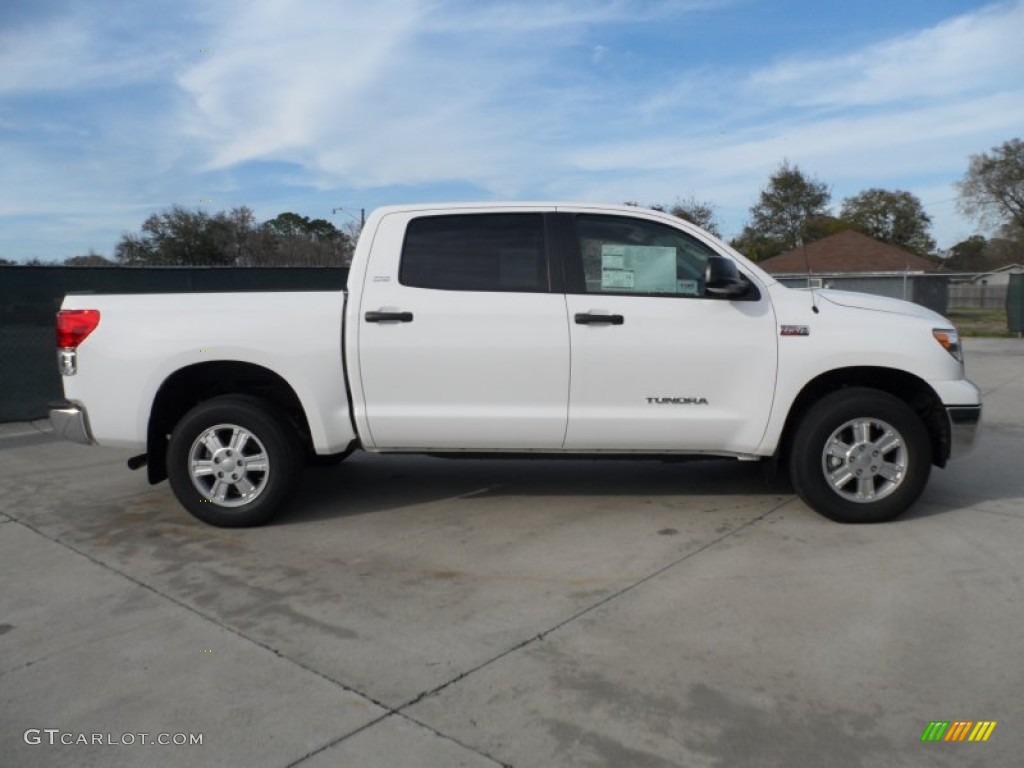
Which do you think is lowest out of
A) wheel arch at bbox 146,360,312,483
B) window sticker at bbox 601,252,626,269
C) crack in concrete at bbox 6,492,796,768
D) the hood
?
crack in concrete at bbox 6,492,796,768

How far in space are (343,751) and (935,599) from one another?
2868 millimetres

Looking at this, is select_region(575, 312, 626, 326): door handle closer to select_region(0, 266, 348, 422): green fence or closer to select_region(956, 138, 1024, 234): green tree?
select_region(0, 266, 348, 422): green fence

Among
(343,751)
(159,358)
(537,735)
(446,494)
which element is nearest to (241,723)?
(343,751)

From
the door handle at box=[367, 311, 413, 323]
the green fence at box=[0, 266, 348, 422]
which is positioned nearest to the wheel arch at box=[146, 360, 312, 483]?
the door handle at box=[367, 311, 413, 323]

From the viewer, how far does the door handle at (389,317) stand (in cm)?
506

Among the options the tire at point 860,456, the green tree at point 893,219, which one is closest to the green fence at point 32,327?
the tire at point 860,456

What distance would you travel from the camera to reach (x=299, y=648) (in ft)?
11.8

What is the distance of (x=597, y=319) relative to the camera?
16.4 ft

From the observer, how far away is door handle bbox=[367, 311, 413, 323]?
506cm

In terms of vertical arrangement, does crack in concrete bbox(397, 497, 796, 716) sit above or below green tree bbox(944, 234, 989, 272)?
below

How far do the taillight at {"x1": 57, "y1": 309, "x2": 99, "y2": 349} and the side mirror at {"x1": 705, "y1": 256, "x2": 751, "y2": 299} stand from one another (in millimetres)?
3712

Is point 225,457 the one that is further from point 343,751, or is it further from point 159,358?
point 343,751

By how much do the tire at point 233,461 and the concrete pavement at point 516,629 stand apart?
0.19 metres

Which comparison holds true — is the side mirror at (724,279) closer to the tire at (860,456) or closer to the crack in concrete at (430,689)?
the tire at (860,456)
